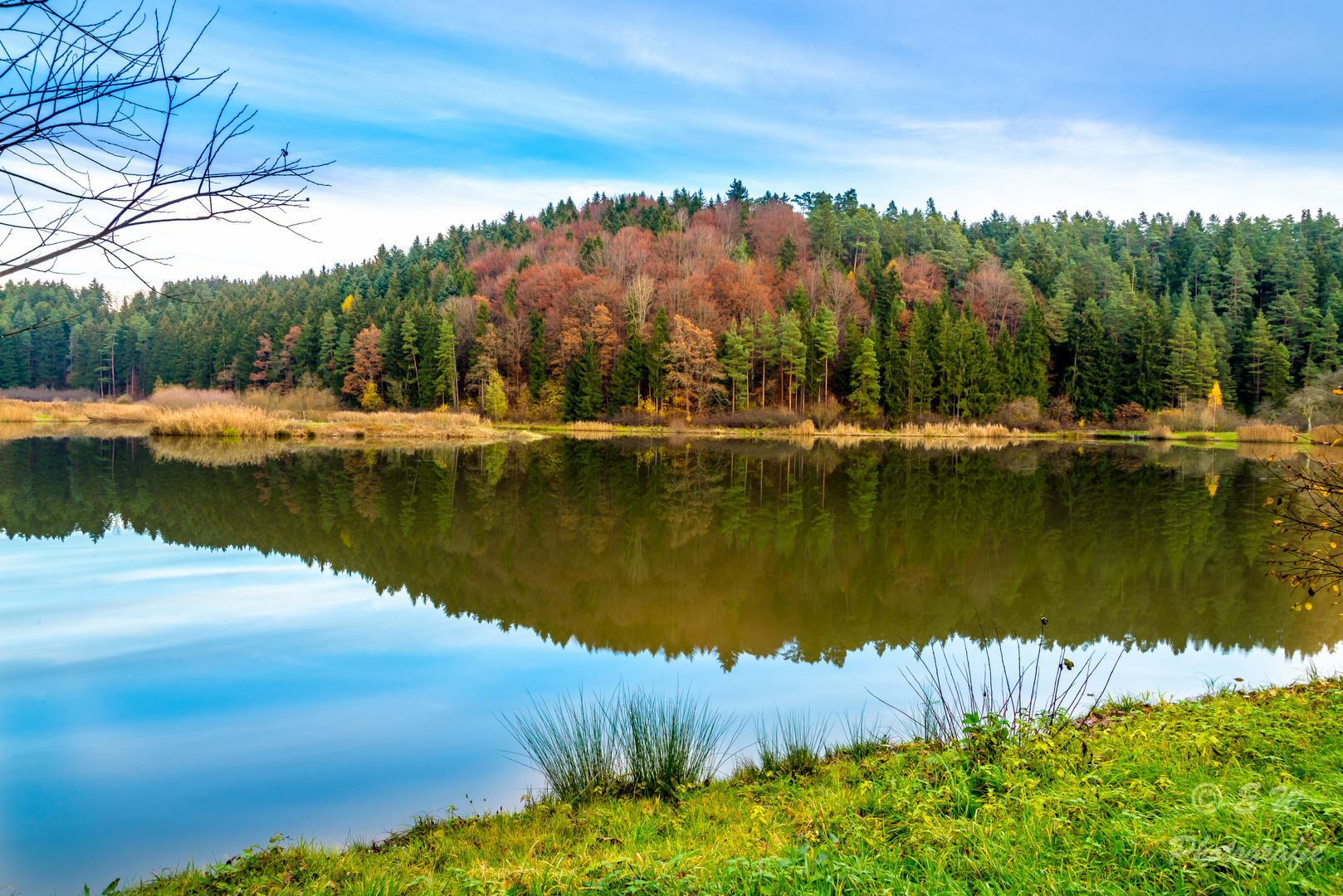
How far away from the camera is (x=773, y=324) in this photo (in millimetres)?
58875

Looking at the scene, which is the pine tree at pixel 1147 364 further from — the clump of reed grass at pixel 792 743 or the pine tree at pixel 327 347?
the pine tree at pixel 327 347

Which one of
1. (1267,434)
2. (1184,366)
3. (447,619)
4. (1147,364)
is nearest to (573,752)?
(447,619)

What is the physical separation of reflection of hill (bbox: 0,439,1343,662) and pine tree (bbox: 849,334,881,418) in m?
31.3

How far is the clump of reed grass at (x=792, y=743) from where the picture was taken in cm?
507

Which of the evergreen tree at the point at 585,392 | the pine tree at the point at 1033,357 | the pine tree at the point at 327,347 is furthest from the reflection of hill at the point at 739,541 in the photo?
the pine tree at the point at 327,347

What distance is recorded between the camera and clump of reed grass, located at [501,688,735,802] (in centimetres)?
478

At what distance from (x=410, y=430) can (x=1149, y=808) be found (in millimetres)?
42326

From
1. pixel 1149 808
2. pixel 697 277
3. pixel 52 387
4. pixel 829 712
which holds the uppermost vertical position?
pixel 697 277

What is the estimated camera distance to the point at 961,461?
3272cm

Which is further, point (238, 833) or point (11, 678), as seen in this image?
point (11, 678)

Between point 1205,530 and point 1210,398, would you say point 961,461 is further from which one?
point 1210,398

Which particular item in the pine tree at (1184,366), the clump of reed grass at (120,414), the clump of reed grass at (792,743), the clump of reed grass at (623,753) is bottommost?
the clump of reed grass at (792,743)

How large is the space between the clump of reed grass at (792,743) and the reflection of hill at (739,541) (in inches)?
71.1

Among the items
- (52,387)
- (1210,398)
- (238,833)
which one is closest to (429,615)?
(238,833)
